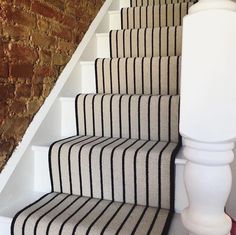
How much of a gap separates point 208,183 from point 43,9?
46.4 inches

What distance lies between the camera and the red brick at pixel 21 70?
1.18 m

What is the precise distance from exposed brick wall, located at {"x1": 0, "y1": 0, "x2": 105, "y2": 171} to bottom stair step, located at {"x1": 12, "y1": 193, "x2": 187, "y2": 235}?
24 centimetres

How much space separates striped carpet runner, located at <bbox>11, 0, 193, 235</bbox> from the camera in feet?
3.29

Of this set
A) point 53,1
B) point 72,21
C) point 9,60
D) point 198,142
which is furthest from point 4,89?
point 198,142

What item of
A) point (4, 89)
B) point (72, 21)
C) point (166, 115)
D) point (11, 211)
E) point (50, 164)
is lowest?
point (11, 211)

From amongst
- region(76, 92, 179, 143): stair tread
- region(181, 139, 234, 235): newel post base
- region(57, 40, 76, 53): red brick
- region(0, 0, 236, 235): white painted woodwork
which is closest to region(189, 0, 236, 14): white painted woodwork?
region(181, 139, 234, 235): newel post base

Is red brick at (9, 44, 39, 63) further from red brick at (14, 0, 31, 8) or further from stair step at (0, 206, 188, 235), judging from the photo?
stair step at (0, 206, 188, 235)

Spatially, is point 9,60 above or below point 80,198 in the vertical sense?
above

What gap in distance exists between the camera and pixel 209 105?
55 centimetres

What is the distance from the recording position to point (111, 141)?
1307 mm

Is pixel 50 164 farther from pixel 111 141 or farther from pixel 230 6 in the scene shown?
pixel 230 6

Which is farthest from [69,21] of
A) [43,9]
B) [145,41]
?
[145,41]

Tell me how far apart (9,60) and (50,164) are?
1.52ft

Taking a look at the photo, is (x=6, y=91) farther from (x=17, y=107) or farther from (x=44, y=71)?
(x=44, y=71)
